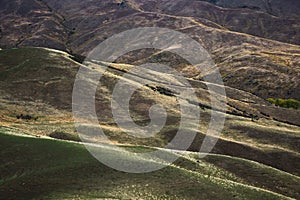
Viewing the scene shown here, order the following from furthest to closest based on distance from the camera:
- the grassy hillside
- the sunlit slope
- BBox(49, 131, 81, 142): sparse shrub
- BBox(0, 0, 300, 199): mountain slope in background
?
the sunlit slope, BBox(49, 131, 81, 142): sparse shrub, BBox(0, 0, 300, 199): mountain slope in background, the grassy hillside

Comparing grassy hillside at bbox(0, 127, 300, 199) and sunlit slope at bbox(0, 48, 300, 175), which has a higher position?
grassy hillside at bbox(0, 127, 300, 199)

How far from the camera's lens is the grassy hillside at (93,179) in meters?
42.0

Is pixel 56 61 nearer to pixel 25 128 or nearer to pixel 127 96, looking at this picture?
pixel 127 96

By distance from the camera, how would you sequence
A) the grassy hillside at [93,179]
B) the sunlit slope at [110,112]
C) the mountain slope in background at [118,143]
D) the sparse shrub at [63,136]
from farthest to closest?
the sunlit slope at [110,112], the sparse shrub at [63,136], the mountain slope in background at [118,143], the grassy hillside at [93,179]

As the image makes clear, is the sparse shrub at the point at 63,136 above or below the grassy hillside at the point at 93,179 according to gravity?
below

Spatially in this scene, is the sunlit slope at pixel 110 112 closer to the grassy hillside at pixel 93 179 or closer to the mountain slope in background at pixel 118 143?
the mountain slope in background at pixel 118 143

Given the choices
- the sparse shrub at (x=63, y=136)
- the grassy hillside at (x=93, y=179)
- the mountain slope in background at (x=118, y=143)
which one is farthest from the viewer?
the sparse shrub at (x=63, y=136)

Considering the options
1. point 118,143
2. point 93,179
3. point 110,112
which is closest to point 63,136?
point 118,143

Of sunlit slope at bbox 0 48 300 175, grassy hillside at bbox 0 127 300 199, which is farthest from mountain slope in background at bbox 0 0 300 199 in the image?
sunlit slope at bbox 0 48 300 175

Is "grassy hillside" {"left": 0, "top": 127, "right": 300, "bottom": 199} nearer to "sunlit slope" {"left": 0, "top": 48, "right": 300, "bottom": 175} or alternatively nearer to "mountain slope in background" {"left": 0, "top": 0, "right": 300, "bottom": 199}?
"mountain slope in background" {"left": 0, "top": 0, "right": 300, "bottom": 199}

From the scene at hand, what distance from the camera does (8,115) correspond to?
250 ft

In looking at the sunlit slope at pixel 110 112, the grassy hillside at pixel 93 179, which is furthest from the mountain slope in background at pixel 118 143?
the sunlit slope at pixel 110 112

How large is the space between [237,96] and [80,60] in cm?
6018

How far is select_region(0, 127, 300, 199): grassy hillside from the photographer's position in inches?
1654
